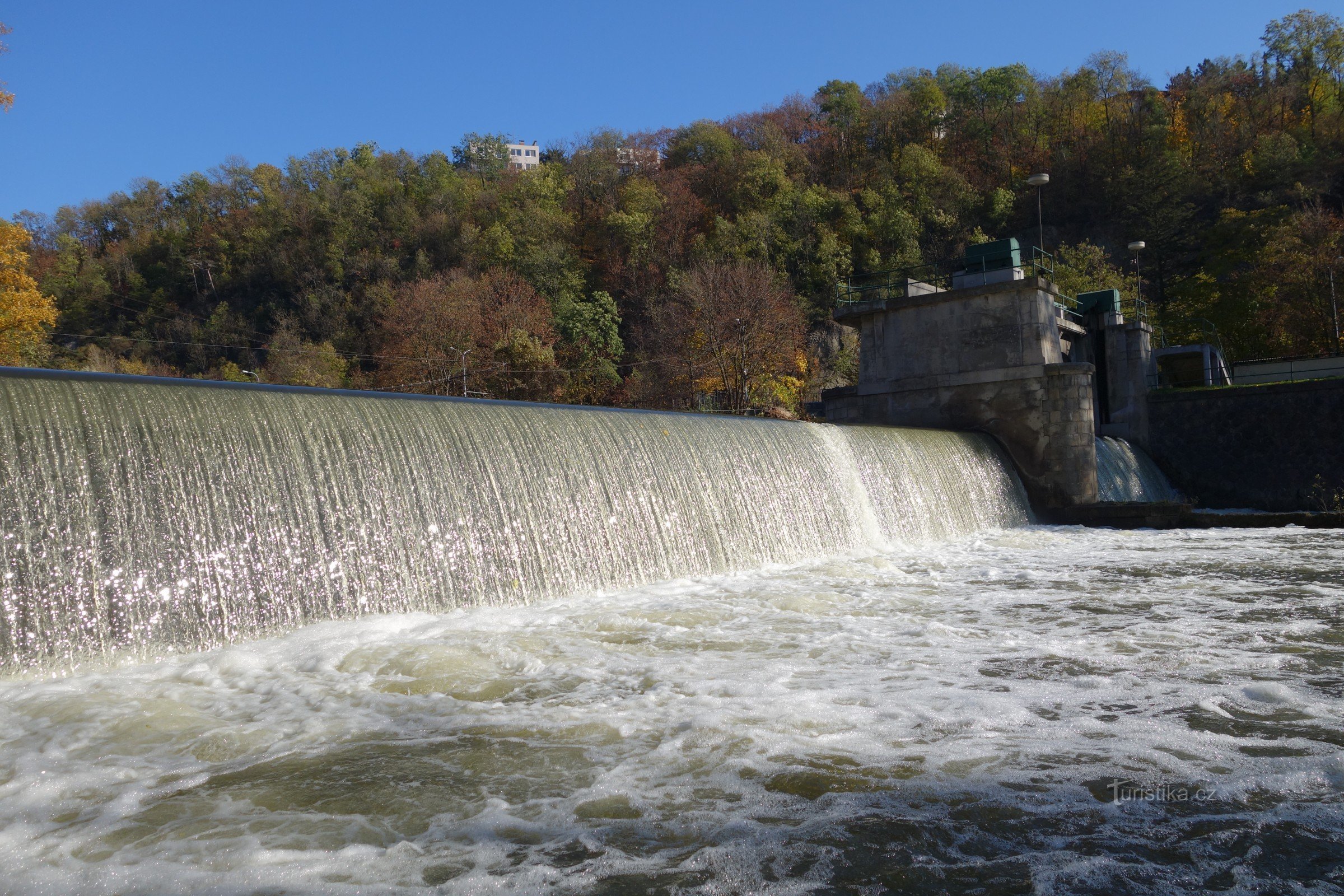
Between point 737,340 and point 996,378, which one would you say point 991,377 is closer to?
point 996,378

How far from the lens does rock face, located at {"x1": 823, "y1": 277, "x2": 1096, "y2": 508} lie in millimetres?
16953

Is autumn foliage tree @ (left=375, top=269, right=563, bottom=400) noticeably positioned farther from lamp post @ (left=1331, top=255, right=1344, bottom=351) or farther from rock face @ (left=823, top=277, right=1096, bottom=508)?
lamp post @ (left=1331, top=255, right=1344, bottom=351)

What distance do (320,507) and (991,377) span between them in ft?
48.3

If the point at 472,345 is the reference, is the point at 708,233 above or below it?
above

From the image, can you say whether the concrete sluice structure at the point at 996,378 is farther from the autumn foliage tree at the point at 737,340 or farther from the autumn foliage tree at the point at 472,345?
the autumn foliage tree at the point at 472,345

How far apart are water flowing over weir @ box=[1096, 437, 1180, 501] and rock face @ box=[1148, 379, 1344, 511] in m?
0.56

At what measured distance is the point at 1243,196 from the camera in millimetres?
47656

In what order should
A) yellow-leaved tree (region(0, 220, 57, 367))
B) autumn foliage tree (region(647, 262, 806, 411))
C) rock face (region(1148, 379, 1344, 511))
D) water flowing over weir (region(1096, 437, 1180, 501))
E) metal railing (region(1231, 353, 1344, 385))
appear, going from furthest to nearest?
autumn foliage tree (region(647, 262, 806, 411))
yellow-leaved tree (region(0, 220, 57, 367))
metal railing (region(1231, 353, 1344, 385))
rock face (region(1148, 379, 1344, 511))
water flowing over weir (region(1096, 437, 1180, 501))

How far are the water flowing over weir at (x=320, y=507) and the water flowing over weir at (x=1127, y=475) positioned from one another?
10.6 meters

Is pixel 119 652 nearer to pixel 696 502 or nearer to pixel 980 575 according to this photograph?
pixel 696 502

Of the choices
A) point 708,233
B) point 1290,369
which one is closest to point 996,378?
point 1290,369

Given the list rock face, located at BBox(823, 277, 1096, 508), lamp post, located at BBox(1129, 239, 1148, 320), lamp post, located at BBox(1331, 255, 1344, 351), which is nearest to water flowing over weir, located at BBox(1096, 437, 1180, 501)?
rock face, located at BBox(823, 277, 1096, 508)

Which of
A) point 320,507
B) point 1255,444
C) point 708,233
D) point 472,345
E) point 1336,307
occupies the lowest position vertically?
point 1255,444

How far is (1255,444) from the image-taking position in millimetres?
20688
